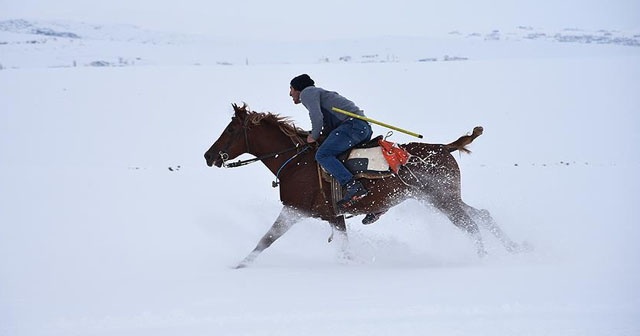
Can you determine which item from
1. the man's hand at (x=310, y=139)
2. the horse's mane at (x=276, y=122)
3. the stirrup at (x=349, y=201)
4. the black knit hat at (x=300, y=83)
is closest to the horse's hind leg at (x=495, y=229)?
the stirrup at (x=349, y=201)

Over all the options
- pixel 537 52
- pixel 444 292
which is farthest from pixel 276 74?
pixel 444 292

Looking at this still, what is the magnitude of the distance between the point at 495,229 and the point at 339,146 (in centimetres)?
216

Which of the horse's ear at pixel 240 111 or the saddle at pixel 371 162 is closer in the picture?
the saddle at pixel 371 162

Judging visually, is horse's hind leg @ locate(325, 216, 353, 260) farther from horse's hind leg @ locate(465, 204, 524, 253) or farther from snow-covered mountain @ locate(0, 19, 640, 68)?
snow-covered mountain @ locate(0, 19, 640, 68)

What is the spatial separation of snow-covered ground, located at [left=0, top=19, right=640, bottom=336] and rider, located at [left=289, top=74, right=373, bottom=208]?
3.29 feet

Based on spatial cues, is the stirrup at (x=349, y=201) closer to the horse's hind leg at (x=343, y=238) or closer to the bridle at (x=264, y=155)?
the horse's hind leg at (x=343, y=238)

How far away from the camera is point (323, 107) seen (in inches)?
291

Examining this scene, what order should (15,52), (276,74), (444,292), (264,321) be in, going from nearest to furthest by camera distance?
(264,321)
(444,292)
(276,74)
(15,52)

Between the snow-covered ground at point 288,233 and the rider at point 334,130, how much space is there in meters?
1.00

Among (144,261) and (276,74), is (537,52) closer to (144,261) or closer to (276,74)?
(276,74)

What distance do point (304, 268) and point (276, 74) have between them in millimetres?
21733

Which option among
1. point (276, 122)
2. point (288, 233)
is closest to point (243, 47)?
point (288, 233)

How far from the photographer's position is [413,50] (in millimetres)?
38562

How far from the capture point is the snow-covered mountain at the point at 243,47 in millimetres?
33094
